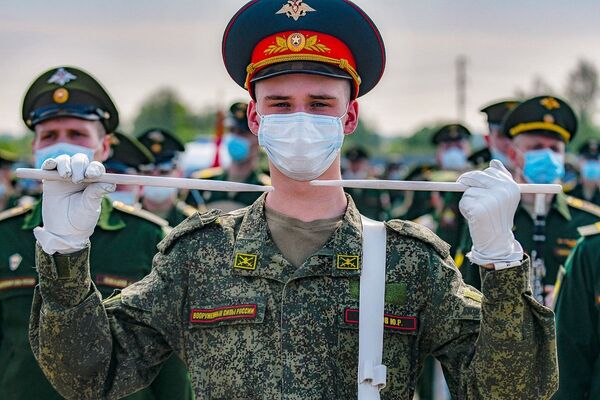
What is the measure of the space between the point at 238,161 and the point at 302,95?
7078mm

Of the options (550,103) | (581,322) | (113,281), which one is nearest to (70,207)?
(113,281)

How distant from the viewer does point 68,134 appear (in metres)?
5.09

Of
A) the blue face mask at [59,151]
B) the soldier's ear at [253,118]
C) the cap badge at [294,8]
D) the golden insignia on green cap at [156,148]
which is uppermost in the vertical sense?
the golden insignia on green cap at [156,148]

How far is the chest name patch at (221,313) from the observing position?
129 inches

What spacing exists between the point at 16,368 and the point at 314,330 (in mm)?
2044

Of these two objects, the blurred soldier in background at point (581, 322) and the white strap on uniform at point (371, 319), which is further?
the blurred soldier in background at point (581, 322)

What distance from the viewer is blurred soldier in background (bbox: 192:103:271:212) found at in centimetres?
963

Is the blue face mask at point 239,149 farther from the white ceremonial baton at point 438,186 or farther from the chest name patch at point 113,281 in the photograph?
the white ceremonial baton at point 438,186

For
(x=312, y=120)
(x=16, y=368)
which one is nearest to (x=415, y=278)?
(x=312, y=120)

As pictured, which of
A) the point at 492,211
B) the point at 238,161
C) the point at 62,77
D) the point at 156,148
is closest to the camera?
the point at 492,211

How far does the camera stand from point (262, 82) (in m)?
3.44

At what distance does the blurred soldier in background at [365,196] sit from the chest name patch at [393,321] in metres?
8.71

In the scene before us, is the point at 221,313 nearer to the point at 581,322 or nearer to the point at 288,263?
the point at 288,263

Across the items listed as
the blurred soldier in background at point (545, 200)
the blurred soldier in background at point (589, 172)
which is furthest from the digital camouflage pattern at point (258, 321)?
the blurred soldier in background at point (589, 172)
